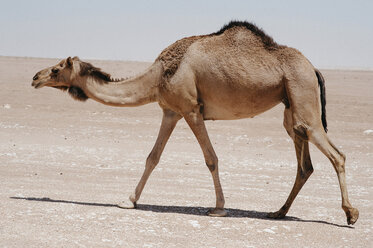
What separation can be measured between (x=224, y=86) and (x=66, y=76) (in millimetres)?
2723

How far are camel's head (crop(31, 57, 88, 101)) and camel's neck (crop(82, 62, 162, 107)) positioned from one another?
0.17m

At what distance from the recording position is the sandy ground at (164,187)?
7426 mm

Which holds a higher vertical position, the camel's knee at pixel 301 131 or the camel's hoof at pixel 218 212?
the camel's knee at pixel 301 131

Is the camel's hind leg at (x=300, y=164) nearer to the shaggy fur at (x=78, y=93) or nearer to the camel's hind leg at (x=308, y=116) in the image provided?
the camel's hind leg at (x=308, y=116)

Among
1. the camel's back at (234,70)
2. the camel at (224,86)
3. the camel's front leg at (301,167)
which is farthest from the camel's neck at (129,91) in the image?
the camel's front leg at (301,167)

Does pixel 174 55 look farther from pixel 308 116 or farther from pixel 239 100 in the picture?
pixel 308 116

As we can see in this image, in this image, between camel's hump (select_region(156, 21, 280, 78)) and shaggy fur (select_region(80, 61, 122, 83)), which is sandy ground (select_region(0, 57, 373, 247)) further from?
camel's hump (select_region(156, 21, 280, 78))

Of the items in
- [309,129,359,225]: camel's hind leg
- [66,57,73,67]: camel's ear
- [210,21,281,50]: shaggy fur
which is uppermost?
[210,21,281,50]: shaggy fur

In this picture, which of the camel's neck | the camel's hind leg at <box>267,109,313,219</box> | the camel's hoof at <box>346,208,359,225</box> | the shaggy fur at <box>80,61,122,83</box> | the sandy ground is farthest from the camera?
the shaggy fur at <box>80,61,122,83</box>

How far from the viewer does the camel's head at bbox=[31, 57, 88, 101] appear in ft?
30.6

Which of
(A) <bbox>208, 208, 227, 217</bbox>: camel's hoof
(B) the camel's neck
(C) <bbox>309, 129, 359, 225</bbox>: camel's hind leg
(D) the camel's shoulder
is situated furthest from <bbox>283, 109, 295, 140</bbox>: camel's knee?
(B) the camel's neck

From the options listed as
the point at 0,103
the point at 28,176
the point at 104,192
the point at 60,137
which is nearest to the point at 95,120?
the point at 60,137

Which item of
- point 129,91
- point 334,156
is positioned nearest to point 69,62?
point 129,91

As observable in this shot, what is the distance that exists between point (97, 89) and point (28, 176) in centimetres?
341
